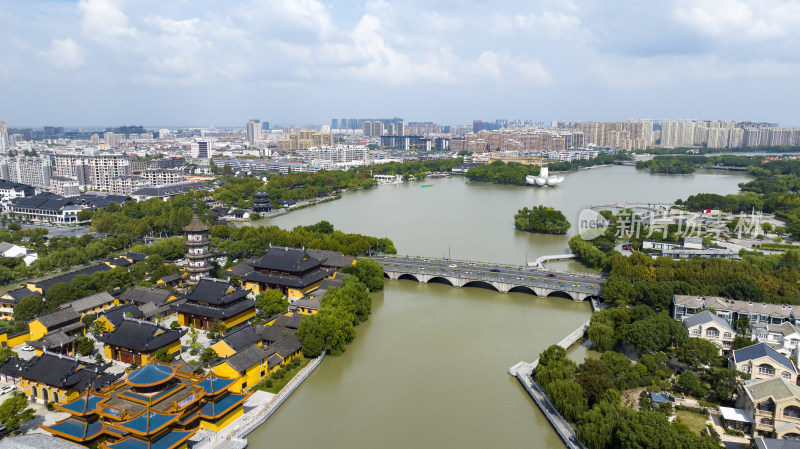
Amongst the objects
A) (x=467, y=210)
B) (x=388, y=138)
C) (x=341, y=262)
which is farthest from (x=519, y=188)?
(x=388, y=138)

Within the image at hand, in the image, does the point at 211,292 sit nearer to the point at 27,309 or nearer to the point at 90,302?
the point at 90,302

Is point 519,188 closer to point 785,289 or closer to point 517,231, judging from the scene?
point 517,231

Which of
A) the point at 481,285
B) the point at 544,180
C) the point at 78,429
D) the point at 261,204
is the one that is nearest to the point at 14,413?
the point at 78,429

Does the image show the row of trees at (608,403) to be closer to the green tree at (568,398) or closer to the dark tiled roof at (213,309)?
the green tree at (568,398)

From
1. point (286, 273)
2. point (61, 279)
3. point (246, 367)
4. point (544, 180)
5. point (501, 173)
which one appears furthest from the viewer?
point (501, 173)

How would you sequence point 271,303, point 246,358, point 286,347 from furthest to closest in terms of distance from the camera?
point 271,303 → point 286,347 → point 246,358

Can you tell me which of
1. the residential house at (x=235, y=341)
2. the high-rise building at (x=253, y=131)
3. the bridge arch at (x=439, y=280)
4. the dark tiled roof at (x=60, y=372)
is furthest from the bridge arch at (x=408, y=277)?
the high-rise building at (x=253, y=131)

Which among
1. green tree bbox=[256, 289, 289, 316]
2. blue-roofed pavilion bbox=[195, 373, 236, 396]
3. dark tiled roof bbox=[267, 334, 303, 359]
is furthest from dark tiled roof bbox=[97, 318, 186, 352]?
blue-roofed pavilion bbox=[195, 373, 236, 396]
